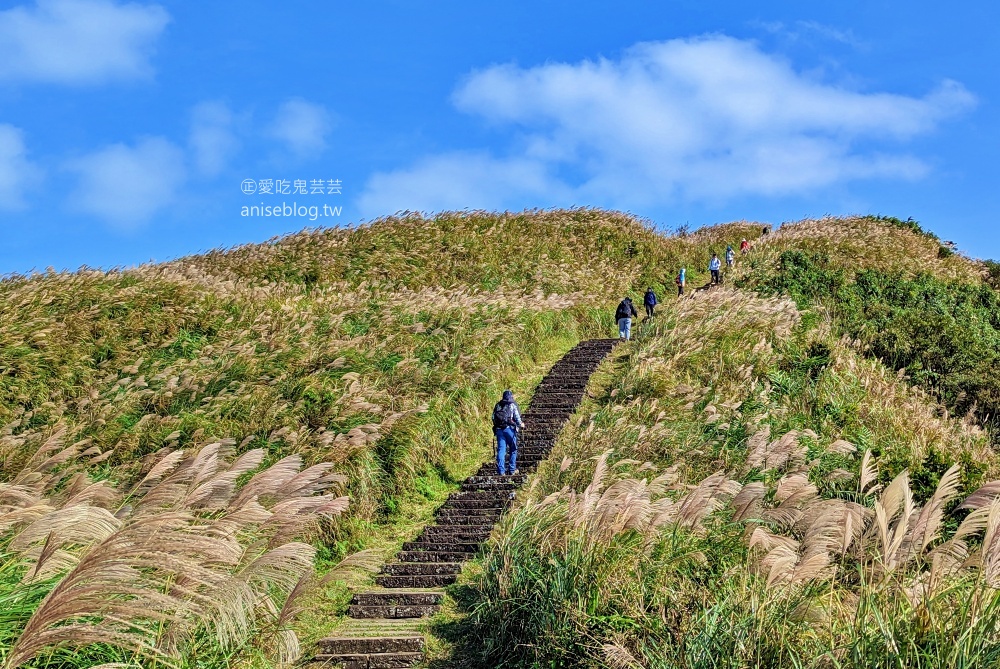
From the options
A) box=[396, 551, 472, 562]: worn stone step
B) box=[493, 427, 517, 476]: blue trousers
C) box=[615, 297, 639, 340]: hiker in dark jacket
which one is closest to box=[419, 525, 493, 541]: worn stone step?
box=[396, 551, 472, 562]: worn stone step

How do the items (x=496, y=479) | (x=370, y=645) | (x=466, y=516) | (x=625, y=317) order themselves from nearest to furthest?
(x=370, y=645) → (x=466, y=516) → (x=496, y=479) → (x=625, y=317)

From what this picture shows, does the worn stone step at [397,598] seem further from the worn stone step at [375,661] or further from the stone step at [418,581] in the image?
the worn stone step at [375,661]

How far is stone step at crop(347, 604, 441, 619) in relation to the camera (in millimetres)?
8641

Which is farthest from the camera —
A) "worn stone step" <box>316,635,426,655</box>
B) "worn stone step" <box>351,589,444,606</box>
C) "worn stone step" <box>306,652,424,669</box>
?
"worn stone step" <box>351,589,444,606</box>

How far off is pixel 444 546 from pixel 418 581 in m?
1.00

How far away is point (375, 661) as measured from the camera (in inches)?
298

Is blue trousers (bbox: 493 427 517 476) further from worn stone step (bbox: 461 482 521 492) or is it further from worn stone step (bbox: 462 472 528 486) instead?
worn stone step (bbox: 461 482 521 492)

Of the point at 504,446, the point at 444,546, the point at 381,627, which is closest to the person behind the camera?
the point at 381,627

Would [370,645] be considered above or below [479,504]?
below

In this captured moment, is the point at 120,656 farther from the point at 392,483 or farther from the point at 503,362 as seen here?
the point at 503,362

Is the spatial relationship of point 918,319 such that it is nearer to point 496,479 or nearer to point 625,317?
point 625,317

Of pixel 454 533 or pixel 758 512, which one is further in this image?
pixel 454 533

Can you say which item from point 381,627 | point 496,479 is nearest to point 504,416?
point 496,479

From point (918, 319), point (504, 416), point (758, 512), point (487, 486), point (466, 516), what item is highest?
point (918, 319)
